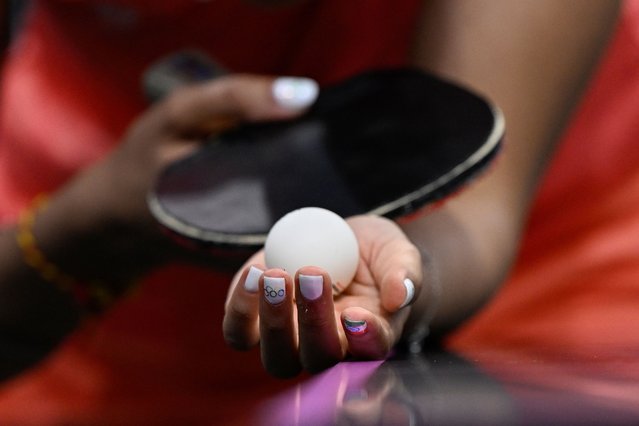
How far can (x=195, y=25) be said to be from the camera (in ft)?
2.42

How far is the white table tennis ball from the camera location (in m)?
0.31

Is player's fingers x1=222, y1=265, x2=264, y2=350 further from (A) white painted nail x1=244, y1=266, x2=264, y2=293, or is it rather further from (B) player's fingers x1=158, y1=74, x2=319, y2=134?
(B) player's fingers x1=158, y1=74, x2=319, y2=134

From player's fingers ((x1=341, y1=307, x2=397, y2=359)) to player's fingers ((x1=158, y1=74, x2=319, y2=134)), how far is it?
244mm

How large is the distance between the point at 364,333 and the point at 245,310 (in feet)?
0.14

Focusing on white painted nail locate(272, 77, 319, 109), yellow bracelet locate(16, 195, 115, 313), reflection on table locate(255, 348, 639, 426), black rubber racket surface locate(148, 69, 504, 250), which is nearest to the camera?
reflection on table locate(255, 348, 639, 426)

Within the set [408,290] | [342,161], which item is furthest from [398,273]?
[342,161]

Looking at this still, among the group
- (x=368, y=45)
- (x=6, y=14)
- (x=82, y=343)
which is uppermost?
(x=368, y=45)

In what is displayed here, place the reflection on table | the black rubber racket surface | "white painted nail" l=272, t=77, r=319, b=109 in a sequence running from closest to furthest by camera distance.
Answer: the reflection on table
the black rubber racket surface
"white painted nail" l=272, t=77, r=319, b=109

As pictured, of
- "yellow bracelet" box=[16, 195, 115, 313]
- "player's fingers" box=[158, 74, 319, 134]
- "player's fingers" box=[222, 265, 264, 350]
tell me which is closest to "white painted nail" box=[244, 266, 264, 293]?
"player's fingers" box=[222, 265, 264, 350]

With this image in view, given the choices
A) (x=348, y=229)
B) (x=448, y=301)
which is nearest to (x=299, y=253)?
(x=348, y=229)

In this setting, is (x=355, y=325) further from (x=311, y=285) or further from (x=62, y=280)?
(x=62, y=280)

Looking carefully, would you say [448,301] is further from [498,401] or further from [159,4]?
[159,4]

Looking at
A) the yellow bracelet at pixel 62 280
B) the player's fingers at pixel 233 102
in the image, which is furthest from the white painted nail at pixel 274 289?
the yellow bracelet at pixel 62 280

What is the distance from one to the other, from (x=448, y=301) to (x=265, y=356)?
19 cm
